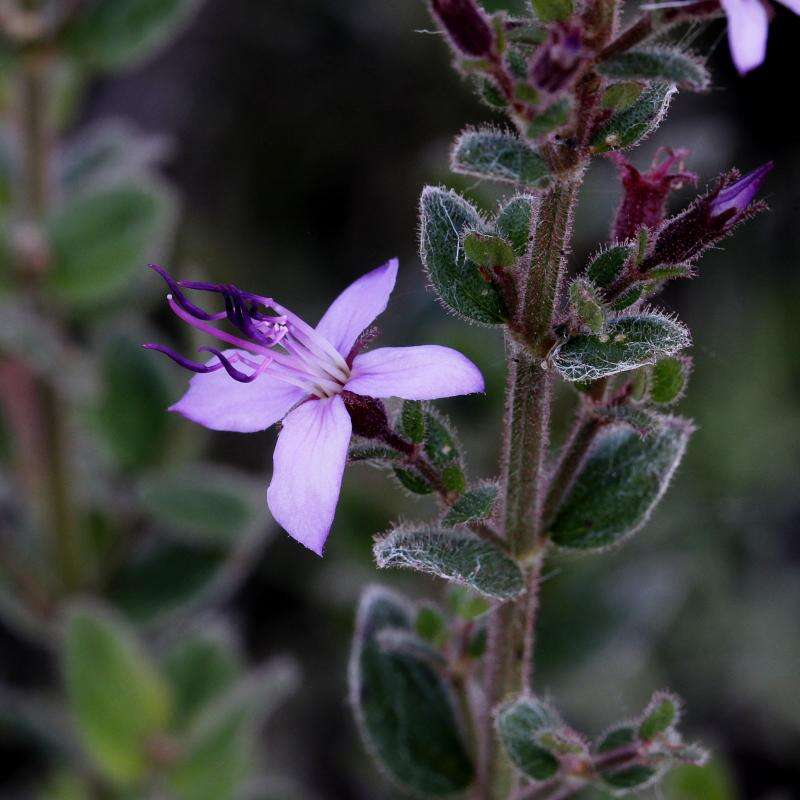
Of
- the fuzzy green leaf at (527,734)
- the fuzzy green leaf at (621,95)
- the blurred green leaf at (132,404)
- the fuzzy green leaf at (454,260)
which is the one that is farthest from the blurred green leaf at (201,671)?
the fuzzy green leaf at (621,95)

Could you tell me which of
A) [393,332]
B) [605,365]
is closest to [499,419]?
[393,332]

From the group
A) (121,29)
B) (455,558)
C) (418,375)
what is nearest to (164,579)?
(121,29)

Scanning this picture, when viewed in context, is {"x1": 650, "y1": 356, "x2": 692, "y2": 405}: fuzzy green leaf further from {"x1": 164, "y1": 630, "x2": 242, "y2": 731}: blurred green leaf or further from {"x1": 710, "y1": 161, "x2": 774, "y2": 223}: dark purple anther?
{"x1": 164, "y1": 630, "x2": 242, "y2": 731}: blurred green leaf

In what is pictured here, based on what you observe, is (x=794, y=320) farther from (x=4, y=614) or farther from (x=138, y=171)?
(x=4, y=614)

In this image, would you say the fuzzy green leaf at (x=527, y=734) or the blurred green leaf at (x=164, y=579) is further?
the blurred green leaf at (x=164, y=579)

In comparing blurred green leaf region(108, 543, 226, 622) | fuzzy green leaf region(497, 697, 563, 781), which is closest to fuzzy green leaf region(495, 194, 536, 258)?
fuzzy green leaf region(497, 697, 563, 781)

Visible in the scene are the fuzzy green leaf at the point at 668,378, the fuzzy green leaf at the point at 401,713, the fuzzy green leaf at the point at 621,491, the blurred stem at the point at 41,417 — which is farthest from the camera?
the blurred stem at the point at 41,417

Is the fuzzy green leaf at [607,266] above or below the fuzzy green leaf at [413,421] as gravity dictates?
above

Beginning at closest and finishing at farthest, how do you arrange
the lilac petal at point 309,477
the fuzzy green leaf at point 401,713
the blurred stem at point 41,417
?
the lilac petal at point 309,477, the fuzzy green leaf at point 401,713, the blurred stem at point 41,417

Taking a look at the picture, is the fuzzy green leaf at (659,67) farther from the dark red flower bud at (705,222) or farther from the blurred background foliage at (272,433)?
the blurred background foliage at (272,433)
